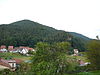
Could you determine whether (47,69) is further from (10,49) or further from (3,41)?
(3,41)

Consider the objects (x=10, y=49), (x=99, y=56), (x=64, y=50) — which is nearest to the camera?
(x=64, y=50)

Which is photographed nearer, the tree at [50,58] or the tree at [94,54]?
the tree at [50,58]

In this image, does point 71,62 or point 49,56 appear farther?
point 71,62

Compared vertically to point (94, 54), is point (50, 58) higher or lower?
higher

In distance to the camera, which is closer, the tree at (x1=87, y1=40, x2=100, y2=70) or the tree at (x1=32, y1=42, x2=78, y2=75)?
the tree at (x1=32, y1=42, x2=78, y2=75)

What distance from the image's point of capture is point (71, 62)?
20.5 m

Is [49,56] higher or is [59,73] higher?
[49,56]

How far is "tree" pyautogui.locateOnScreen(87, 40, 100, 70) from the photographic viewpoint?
32469mm

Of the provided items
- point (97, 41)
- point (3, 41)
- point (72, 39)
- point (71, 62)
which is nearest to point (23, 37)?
point (3, 41)

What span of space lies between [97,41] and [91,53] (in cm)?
303

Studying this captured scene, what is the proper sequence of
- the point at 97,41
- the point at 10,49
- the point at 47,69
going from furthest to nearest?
the point at 10,49 → the point at 97,41 → the point at 47,69

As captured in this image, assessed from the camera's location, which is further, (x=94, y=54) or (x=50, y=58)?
(x=94, y=54)

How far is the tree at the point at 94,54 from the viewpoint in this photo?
1278 inches

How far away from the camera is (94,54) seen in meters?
32.7
